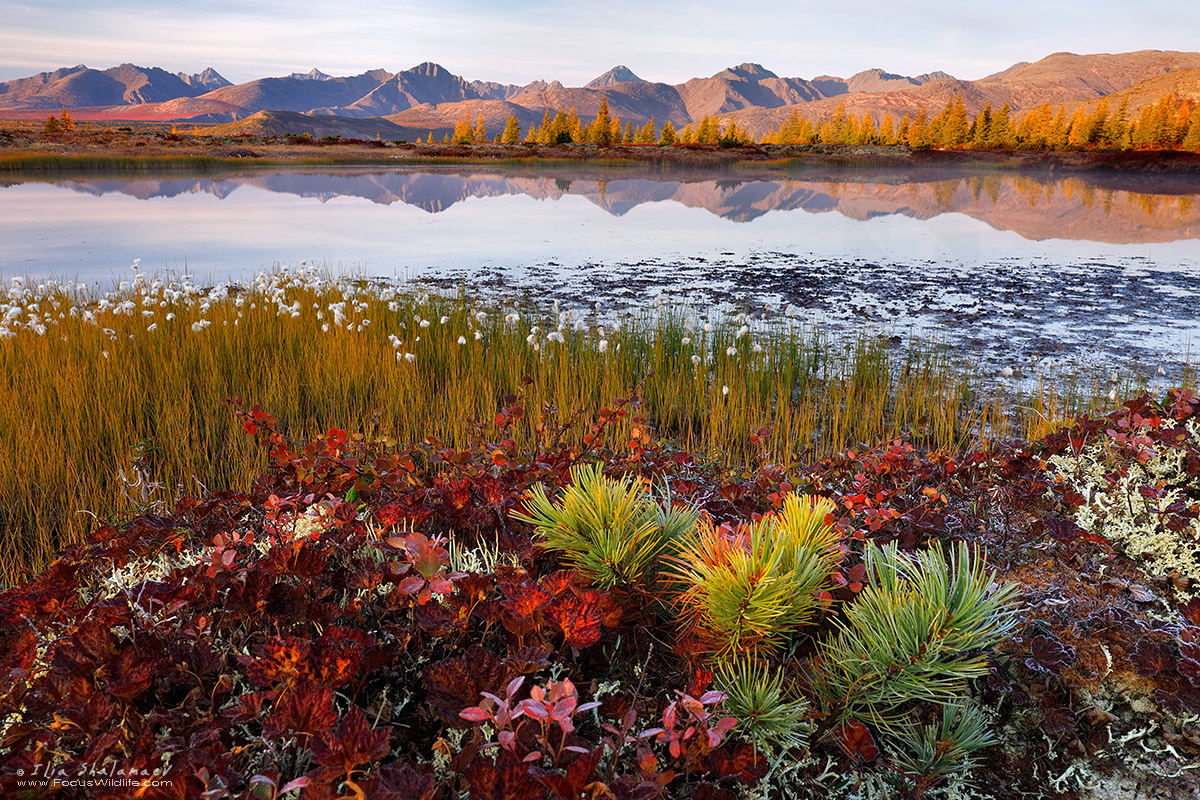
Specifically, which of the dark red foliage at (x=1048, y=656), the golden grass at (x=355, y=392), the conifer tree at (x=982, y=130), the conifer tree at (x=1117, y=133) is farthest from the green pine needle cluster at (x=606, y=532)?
the conifer tree at (x=1117, y=133)

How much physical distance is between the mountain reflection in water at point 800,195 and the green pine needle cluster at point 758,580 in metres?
20.1

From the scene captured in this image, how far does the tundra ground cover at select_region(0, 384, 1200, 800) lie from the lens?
127 cm

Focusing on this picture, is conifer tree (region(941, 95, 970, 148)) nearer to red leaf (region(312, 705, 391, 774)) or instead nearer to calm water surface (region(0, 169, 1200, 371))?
calm water surface (region(0, 169, 1200, 371))

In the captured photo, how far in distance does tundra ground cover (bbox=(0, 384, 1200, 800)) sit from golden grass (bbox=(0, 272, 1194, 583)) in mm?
2110

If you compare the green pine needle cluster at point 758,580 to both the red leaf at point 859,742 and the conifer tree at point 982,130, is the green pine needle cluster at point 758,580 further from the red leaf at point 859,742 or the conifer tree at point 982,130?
the conifer tree at point 982,130

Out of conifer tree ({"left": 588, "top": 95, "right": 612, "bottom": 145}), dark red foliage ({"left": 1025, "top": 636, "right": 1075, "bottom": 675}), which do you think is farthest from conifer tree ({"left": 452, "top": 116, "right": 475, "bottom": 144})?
dark red foliage ({"left": 1025, "top": 636, "right": 1075, "bottom": 675})

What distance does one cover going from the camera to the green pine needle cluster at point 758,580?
1.50 m

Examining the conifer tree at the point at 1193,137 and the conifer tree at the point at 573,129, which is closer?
the conifer tree at the point at 1193,137

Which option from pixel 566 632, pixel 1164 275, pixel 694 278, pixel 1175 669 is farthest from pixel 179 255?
pixel 1164 275

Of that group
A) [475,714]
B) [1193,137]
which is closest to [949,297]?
[475,714]

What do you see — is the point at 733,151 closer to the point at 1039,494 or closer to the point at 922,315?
the point at 922,315

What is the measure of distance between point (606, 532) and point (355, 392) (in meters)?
4.52

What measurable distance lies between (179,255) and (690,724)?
15.6 meters

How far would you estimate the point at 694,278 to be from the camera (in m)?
11.9
